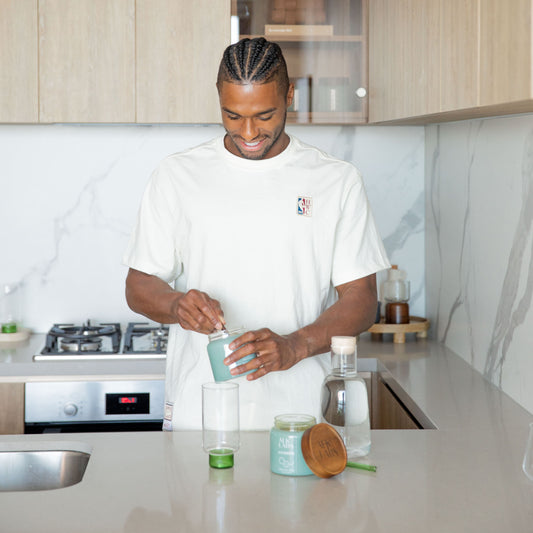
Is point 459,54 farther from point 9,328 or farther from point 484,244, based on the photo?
point 9,328

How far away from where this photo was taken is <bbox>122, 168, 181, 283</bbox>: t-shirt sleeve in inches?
70.6

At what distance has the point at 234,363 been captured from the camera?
1438mm

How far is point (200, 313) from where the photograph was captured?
1.54 m

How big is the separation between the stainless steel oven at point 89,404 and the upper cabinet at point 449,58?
3.79 ft

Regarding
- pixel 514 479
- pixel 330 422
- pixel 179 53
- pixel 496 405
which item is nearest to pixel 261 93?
pixel 330 422

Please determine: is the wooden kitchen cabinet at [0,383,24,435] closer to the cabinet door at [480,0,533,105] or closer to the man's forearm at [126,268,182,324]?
the man's forearm at [126,268,182,324]

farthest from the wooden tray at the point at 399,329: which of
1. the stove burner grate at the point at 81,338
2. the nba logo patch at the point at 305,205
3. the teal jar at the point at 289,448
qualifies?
the teal jar at the point at 289,448

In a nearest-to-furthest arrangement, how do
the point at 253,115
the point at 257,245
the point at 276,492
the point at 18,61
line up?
the point at 276,492, the point at 253,115, the point at 257,245, the point at 18,61

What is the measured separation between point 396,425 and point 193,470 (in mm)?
1021

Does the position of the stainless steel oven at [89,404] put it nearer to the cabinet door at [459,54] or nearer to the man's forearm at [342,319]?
the man's forearm at [342,319]

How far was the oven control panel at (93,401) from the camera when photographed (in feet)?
8.39

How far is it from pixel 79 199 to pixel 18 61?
22.8 inches

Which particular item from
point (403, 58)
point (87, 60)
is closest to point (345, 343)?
point (403, 58)

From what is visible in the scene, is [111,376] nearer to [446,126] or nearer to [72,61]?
[72,61]
